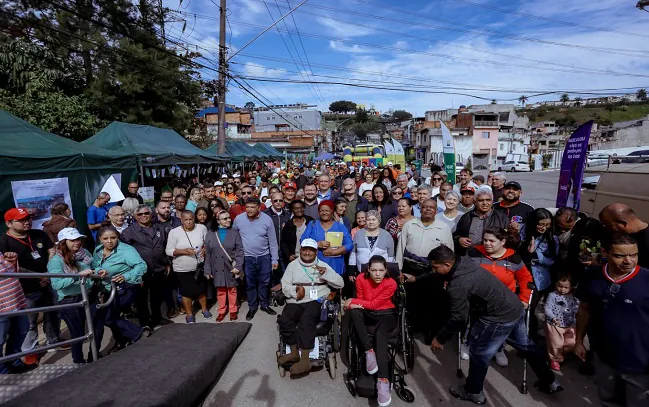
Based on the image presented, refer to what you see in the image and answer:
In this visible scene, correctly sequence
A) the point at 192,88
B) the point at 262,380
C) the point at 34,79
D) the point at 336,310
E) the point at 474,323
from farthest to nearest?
the point at 192,88, the point at 34,79, the point at 336,310, the point at 262,380, the point at 474,323

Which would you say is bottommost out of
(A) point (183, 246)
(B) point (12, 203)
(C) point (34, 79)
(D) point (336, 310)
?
(D) point (336, 310)

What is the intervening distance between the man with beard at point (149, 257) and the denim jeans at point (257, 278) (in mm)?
1138

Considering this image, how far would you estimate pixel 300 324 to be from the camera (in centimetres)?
363

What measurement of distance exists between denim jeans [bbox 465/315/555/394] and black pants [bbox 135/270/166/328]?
3.94 meters

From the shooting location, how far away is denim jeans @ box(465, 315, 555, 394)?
2936 millimetres

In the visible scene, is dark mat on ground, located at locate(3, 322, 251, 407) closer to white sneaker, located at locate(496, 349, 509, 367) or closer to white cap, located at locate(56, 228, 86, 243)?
white cap, located at locate(56, 228, 86, 243)

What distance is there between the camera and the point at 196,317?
5113mm

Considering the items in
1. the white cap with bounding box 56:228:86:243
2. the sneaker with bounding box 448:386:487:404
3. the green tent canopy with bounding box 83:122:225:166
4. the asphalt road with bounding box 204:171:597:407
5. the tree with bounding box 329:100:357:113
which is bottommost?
the asphalt road with bounding box 204:171:597:407

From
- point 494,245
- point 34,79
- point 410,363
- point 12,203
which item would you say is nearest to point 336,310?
point 410,363

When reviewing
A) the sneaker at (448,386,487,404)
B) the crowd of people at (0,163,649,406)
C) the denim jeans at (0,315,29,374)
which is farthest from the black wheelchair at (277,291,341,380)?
the denim jeans at (0,315,29,374)

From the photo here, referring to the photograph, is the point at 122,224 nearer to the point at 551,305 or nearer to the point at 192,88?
the point at 551,305

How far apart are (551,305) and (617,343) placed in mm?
1396

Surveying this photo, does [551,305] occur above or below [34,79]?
below

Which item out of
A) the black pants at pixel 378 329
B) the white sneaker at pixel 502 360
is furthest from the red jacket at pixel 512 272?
the black pants at pixel 378 329
